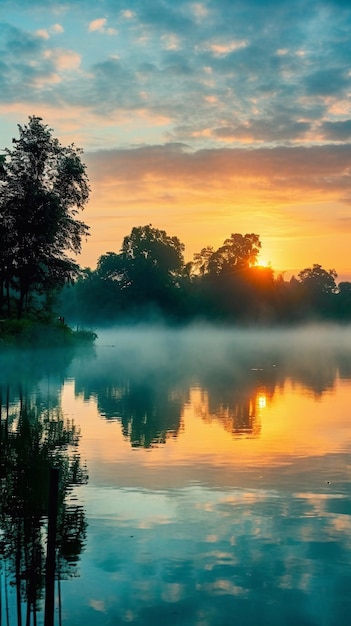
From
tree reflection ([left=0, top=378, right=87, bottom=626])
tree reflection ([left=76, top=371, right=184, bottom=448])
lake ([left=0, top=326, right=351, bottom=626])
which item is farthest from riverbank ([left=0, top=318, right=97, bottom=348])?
tree reflection ([left=0, top=378, right=87, bottom=626])

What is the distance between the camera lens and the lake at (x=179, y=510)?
14.2 metres

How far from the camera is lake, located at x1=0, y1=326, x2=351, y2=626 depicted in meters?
14.2

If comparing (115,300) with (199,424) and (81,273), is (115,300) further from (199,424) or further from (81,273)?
(199,424)

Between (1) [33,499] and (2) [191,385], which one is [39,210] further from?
(1) [33,499]

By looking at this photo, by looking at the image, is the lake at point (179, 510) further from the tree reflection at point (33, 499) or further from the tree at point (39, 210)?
the tree at point (39, 210)

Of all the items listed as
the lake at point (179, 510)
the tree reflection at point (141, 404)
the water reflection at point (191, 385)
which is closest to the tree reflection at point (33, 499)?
the lake at point (179, 510)

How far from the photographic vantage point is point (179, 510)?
20.7 metres

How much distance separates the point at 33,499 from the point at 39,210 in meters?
64.3

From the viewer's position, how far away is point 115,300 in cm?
19988

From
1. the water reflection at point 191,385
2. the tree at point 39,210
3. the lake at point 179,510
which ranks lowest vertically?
the water reflection at point 191,385

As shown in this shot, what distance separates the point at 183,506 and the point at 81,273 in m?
70.2

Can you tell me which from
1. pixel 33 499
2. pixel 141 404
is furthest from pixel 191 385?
pixel 33 499

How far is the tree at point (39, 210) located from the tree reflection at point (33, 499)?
46640 millimetres

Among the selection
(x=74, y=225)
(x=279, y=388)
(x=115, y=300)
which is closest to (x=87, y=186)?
(x=74, y=225)
